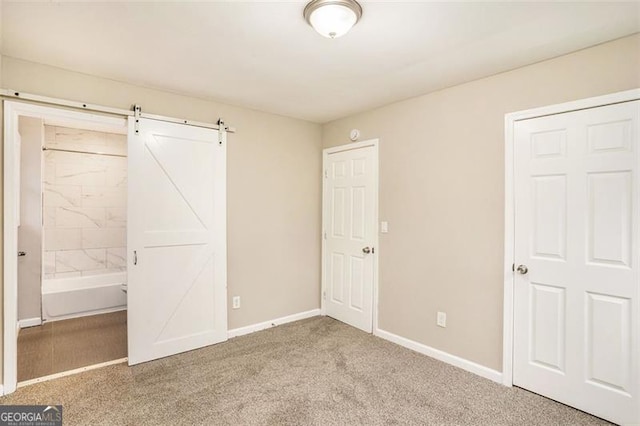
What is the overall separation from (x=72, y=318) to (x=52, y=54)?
3379mm

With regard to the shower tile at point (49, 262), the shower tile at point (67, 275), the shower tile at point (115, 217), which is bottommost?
the shower tile at point (67, 275)

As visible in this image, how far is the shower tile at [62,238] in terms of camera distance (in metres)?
4.40

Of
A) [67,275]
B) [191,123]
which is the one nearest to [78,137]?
[67,275]

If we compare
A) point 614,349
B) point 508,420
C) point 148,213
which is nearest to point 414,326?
point 508,420

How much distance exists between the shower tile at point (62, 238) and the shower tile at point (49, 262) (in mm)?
84

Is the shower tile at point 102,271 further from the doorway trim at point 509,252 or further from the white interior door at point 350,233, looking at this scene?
the doorway trim at point 509,252

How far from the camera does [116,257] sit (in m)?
4.84

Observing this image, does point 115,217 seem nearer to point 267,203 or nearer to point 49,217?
point 49,217

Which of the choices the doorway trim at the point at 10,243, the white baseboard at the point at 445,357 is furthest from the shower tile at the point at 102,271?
the white baseboard at the point at 445,357

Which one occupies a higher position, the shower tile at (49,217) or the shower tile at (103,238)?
the shower tile at (49,217)

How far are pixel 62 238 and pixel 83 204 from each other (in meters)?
0.55

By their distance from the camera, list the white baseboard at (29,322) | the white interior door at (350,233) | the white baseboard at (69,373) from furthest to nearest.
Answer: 1. the white baseboard at (29,322)
2. the white interior door at (350,233)
3. the white baseboard at (69,373)

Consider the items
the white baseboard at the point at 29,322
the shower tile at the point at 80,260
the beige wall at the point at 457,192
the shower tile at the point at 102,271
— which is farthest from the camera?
the shower tile at the point at 102,271

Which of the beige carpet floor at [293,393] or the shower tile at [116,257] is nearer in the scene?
the beige carpet floor at [293,393]
